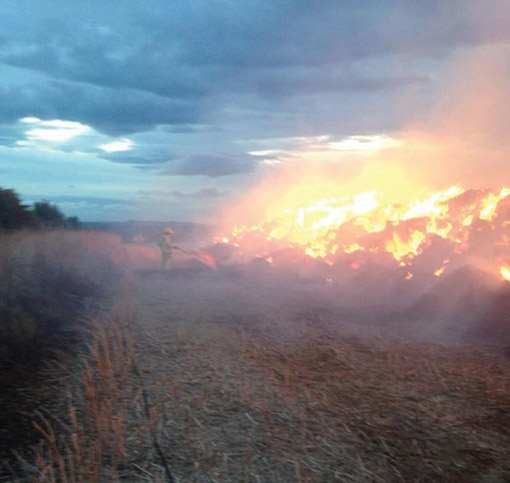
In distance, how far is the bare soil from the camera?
532 cm

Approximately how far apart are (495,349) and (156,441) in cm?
612

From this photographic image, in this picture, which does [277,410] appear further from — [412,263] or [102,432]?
[412,263]

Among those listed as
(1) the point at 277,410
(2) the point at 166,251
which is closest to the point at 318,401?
(1) the point at 277,410

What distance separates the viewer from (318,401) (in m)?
6.83

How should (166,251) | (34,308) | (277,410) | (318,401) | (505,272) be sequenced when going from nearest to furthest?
(277,410)
(318,401)
(34,308)
(505,272)
(166,251)

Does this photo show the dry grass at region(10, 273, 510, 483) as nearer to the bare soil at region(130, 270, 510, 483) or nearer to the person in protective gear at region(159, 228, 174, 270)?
the bare soil at region(130, 270, 510, 483)

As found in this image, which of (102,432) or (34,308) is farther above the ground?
(34,308)

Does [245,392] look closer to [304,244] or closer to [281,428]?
[281,428]

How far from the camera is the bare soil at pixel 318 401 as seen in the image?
532 centimetres

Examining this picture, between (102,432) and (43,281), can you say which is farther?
(43,281)

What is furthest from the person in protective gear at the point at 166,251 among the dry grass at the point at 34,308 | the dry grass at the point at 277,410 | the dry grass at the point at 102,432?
the dry grass at the point at 102,432

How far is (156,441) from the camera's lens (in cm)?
563

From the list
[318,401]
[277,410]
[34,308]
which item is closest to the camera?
[277,410]

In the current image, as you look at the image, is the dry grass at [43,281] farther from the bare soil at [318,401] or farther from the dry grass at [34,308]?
the bare soil at [318,401]
